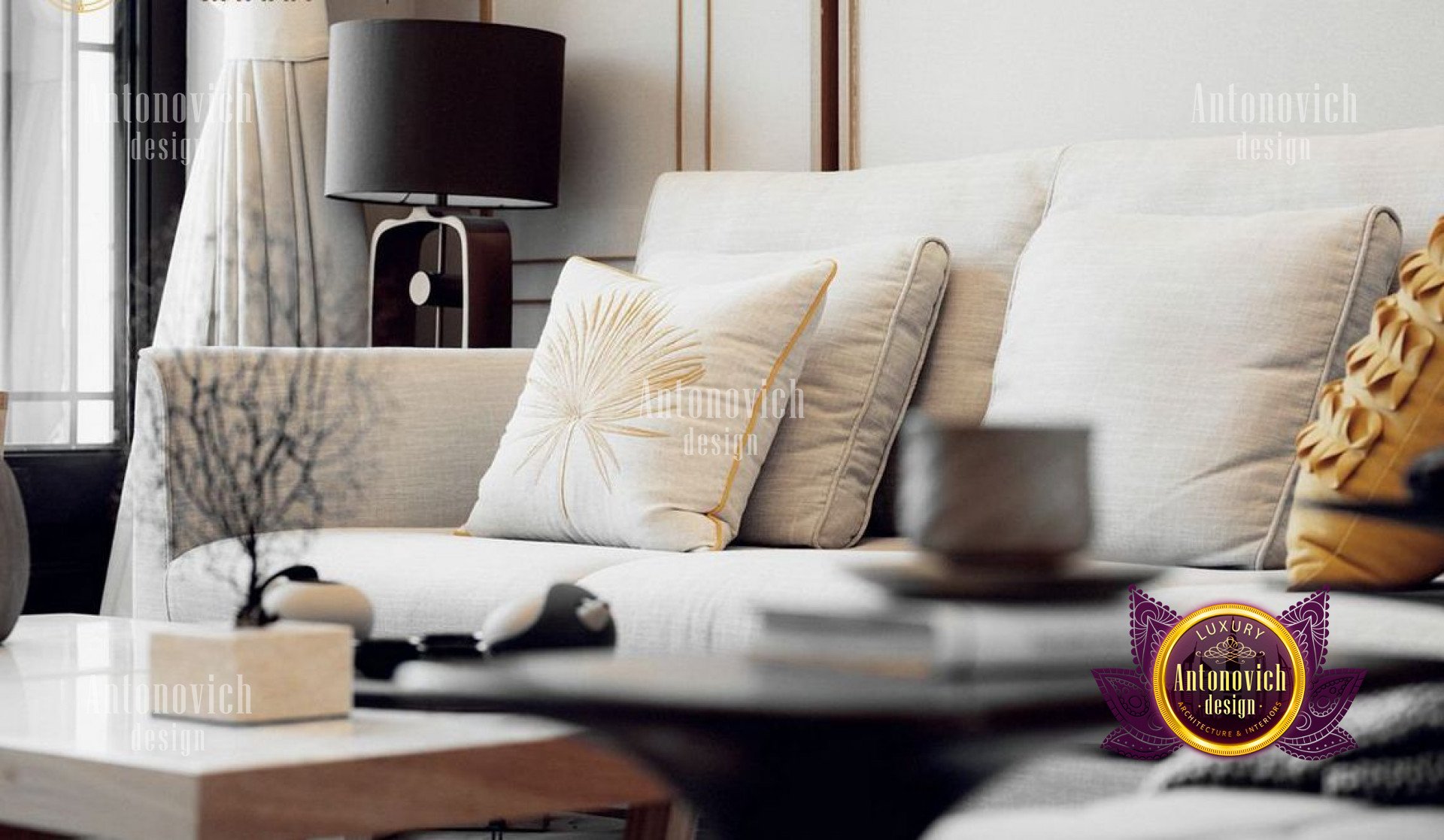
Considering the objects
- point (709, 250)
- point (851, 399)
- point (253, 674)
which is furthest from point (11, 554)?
point (709, 250)

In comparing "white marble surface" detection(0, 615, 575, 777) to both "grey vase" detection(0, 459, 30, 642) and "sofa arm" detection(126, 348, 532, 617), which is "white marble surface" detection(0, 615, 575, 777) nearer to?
"grey vase" detection(0, 459, 30, 642)

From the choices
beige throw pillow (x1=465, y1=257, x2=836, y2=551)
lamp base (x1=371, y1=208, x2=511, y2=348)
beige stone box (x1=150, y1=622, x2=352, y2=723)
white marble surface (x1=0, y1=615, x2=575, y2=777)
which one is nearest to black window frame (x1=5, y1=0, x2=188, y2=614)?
lamp base (x1=371, y1=208, x2=511, y2=348)

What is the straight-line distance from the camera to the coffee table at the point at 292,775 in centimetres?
108

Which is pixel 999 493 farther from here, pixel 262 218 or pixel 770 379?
pixel 262 218

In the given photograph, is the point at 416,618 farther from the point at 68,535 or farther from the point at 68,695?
the point at 68,535

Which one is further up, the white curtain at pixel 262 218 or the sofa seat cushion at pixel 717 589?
the white curtain at pixel 262 218

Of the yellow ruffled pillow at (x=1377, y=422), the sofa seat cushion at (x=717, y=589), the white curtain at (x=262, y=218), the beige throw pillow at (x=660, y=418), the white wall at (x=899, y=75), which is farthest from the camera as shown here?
the white curtain at (x=262, y=218)

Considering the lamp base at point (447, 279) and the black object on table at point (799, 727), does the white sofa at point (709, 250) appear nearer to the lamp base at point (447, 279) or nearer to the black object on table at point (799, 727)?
the lamp base at point (447, 279)

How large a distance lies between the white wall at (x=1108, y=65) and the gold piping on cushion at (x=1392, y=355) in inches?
44.4

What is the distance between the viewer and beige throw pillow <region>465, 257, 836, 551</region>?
7.36 feet

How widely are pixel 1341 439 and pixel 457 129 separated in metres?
2.06

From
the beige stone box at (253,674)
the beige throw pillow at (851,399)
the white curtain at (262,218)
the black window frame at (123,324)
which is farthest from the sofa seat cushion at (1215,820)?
the black window frame at (123,324)

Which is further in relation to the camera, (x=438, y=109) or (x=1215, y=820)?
(x=438, y=109)

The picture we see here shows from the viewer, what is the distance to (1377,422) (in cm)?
143
